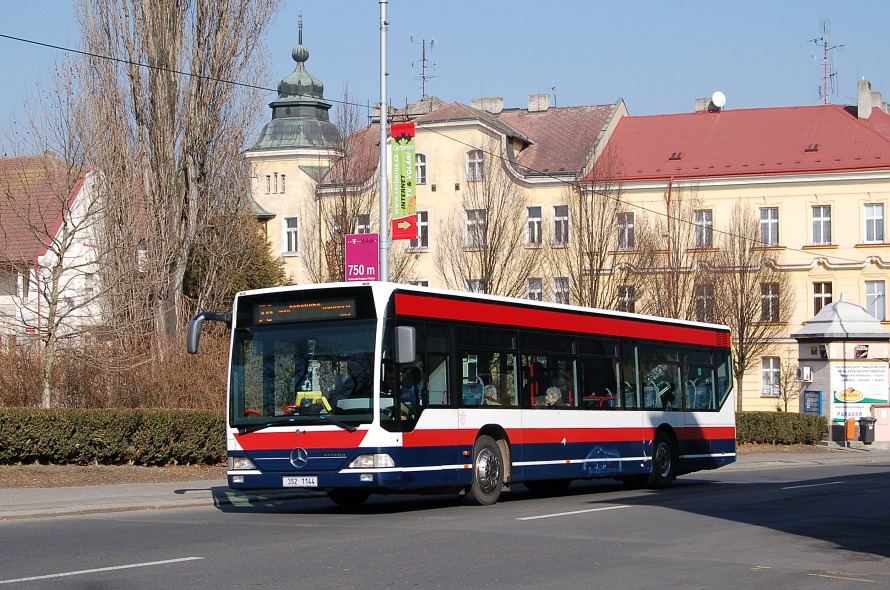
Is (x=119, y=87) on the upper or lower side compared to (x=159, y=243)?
upper

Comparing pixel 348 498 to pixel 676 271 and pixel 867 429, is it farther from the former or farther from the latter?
pixel 676 271

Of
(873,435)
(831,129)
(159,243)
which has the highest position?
(831,129)

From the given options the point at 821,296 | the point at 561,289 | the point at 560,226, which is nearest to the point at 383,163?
the point at 561,289

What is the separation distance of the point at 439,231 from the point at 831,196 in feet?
59.4

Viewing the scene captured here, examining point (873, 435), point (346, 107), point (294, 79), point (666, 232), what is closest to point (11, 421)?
point (346, 107)

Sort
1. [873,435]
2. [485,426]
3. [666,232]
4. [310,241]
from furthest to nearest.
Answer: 1. [666,232]
2. [310,241]
3. [873,435]
4. [485,426]

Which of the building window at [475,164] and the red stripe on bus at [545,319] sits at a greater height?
the building window at [475,164]

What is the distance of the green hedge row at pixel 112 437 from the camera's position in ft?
69.1

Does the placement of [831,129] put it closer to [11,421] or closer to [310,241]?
[310,241]

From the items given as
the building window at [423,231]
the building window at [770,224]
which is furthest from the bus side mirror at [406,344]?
the building window at [770,224]

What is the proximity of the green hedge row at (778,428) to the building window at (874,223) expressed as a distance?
15.7m

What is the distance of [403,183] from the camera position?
25.8 metres

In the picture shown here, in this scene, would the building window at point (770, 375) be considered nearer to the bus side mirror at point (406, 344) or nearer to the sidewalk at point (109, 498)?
the sidewalk at point (109, 498)

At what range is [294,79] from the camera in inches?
3526
